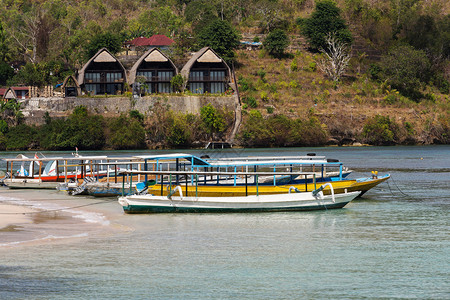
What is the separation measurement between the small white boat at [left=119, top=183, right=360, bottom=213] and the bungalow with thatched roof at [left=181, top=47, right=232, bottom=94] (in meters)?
76.9

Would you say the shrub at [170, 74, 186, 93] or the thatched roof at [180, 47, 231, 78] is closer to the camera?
the shrub at [170, 74, 186, 93]

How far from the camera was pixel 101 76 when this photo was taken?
109 meters

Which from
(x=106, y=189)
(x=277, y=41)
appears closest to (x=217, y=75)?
(x=277, y=41)

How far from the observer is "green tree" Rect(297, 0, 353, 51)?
123m

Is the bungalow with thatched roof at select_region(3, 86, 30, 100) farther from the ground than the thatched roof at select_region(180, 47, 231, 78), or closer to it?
closer to it

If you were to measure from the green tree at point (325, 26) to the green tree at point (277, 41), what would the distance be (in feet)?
18.6

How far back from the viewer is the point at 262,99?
360ft

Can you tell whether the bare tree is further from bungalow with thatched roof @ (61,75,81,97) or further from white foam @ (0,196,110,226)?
white foam @ (0,196,110,226)

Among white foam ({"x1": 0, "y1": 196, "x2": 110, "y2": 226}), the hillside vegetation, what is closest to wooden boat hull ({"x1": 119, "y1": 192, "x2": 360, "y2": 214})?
white foam ({"x1": 0, "y1": 196, "x2": 110, "y2": 226})

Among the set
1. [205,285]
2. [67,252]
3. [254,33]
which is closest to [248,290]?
[205,285]

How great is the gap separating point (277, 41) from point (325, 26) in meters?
9.97

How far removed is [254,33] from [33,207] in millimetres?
101852

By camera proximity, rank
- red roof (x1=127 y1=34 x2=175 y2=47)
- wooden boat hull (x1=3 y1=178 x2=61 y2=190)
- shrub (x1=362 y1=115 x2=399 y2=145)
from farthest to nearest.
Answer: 1. red roof (x1=127 y1=34 x2=175 y2=47)
2. shrub (x1=362 y1=115 x2=399 y2=145)
3. wooden boat hull (x1=3 y1=178 x2=61 y2=190)

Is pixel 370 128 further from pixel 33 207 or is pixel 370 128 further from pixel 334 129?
pixel 33 207
